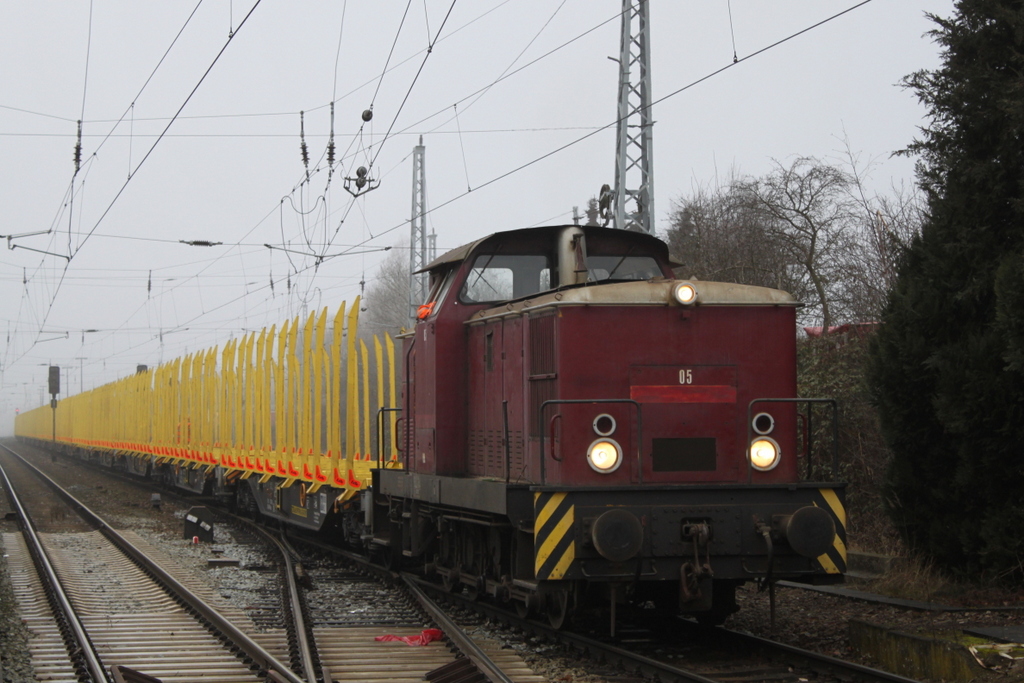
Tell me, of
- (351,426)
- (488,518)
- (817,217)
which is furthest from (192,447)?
(488,518)

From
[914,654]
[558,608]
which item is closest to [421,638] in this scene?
[558,608]

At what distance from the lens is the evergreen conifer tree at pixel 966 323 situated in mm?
7797

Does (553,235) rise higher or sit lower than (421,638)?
higher

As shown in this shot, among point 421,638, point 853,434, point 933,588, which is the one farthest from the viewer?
point 853,434

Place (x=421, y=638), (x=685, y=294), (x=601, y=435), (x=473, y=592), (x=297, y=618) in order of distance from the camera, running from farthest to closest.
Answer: (x=473, y=592)
(x=297, y=618)
(x=421, y=638)
(x=685, y=294)
(x=601, y=435)

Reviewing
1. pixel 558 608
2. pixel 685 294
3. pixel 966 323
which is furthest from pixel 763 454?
pixel 966 323

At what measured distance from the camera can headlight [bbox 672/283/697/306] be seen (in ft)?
23.7

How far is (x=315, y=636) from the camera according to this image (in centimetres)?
823

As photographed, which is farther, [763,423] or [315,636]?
[315,636]

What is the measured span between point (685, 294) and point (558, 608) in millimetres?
2409

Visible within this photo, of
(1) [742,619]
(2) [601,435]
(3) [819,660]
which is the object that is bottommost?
(1) [742,619]

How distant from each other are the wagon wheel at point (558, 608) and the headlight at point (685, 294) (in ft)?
7.04

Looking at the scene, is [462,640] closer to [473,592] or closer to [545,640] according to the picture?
[545,640]

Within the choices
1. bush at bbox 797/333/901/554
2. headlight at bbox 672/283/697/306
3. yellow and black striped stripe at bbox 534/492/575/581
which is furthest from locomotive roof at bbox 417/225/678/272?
bush at bbox 797/333/901/554
